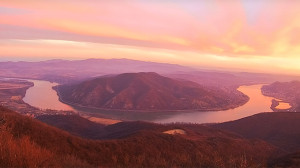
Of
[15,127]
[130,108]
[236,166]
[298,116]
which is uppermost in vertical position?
[236,166]

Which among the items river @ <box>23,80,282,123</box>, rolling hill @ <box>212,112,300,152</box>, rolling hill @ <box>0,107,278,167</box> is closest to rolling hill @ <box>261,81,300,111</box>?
river @ <box>23,80,282,123</box>

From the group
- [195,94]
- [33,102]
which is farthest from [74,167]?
[195,94]

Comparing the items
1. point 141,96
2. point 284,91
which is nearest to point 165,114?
point 141,96

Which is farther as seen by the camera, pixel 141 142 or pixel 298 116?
pixel 298 116

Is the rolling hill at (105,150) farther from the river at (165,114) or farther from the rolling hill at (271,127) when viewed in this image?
the river at (165,114)

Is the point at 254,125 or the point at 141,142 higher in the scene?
the point at 141,142

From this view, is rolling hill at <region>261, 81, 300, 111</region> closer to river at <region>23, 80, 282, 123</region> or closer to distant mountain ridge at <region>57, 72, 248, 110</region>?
distant mountain ridge at <region>57, 72, 248, 110</region>

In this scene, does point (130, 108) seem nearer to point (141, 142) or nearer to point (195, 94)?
point (195, 94)

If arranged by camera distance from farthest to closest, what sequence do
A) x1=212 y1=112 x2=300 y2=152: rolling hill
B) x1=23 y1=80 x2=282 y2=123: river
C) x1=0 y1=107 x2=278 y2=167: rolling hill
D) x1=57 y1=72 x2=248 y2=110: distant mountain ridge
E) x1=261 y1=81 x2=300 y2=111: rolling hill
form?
x1=261 y1=81 x2=300 y2=111: rolling hill → x1=57 y1=72 x2=248 y2=110: distant mountain ridge → x1=23 y1=80 x2=282 y2=123: river → x1=212 y1=112 x2=300 y2=152: rolling hill → x1=0 y1=107 x2=278 y2=167: rolling hill
